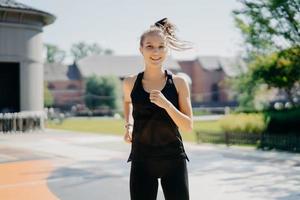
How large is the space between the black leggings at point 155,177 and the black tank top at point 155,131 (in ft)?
0.18

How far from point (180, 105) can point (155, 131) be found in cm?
28

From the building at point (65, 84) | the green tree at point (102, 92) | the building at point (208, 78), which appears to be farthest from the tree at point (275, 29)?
the building at point (208, 78)

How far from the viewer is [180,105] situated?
3.52m

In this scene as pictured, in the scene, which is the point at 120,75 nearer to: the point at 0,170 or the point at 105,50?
the point at 105,50

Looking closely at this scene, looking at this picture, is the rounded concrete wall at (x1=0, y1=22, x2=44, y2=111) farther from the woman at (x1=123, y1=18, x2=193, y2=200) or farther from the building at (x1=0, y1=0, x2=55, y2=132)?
the woman at (x1=123, y1=18, x2=193, y2=200)

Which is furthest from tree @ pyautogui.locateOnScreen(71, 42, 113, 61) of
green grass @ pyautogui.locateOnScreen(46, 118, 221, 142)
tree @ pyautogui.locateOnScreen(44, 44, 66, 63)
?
green grass @ pyautogui.locateOnScreen(46, 118, 221, 142)

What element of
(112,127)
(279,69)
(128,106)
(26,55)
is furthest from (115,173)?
(112,127)

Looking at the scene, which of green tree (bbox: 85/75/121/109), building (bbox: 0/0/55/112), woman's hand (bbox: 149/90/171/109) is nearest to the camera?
woman's hand (bbox: 149/90/171/109)

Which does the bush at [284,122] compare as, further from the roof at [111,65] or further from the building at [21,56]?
the roof at [111,65]

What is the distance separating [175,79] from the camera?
11.7 ft

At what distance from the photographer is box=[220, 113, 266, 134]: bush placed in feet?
61.1

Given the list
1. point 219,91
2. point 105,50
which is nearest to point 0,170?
point 219,91

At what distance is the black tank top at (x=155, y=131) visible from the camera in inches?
136

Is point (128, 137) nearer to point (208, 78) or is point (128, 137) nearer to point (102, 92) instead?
point (102, 92)
